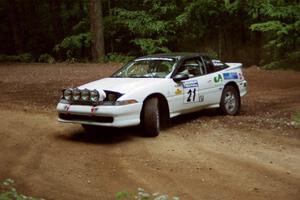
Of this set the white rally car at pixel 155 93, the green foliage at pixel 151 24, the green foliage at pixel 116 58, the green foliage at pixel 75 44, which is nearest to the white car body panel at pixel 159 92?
the white rally car at pixel 155 93

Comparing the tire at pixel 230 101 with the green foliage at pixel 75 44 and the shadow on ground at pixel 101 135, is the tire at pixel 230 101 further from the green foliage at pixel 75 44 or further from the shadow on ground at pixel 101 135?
the green foliage at pixel 75 44

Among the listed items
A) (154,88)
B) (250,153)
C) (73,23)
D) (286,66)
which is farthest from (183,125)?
(73,23)

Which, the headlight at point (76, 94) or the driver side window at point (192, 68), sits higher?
the driver side window at point (192, 68)

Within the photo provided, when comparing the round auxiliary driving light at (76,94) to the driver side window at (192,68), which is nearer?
the round auxiliary driving light at (76,94)

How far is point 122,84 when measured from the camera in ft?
32.3

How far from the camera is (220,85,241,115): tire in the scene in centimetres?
1200

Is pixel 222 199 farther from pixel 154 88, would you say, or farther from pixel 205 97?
pixel 205 97

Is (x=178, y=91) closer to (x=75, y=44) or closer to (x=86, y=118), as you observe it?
(x=86, y=118)

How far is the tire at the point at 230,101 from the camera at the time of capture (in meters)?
12.0

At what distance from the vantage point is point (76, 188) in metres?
7.11

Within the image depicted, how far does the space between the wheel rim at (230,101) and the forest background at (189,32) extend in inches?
319

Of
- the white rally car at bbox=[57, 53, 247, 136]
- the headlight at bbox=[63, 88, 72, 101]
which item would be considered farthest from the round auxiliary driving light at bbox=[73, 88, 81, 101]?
the headlight at bbox=[63, 88, 72, 101]

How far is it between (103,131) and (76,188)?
3423mm

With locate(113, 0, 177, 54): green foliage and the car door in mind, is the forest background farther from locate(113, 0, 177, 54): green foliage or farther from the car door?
the car door
